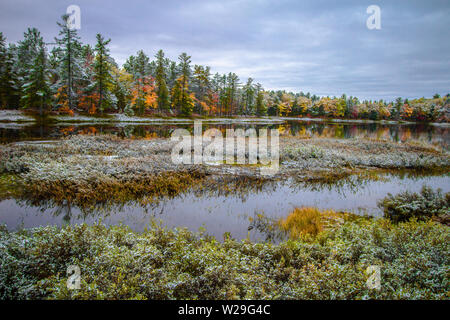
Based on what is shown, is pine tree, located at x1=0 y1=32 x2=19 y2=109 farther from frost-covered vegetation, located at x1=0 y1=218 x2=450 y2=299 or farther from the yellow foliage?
the yellow foliage

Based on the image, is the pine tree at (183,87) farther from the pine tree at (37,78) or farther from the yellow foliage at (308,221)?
the yellow foliage at (308,221)

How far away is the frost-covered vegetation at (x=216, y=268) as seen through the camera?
3.84 m

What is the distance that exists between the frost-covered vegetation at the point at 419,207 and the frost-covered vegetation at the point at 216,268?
10.1 feet

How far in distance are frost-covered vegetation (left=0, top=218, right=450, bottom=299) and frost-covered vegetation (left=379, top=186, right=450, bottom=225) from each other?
307 centimetres

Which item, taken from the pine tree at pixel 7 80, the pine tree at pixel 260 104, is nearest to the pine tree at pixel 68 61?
the pine tree at pixel 7 80

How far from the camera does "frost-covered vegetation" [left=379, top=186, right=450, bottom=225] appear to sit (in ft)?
27.9

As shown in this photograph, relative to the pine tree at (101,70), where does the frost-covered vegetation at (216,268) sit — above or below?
below

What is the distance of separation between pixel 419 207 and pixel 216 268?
8692mm

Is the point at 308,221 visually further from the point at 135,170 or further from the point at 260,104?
the point at 260,104

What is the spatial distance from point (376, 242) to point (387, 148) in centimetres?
2129

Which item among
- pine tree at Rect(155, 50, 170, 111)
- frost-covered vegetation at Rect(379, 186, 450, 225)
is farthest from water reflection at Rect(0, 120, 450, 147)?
frost-covered vegetation at Rect(379, 186, 450, 225)

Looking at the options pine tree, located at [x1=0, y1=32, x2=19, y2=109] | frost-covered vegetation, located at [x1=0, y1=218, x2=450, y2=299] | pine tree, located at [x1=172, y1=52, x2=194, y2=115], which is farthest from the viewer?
pine tree, located at [x1=172, y1=52, x2=194, y2=115]

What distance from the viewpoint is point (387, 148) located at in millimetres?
23141
